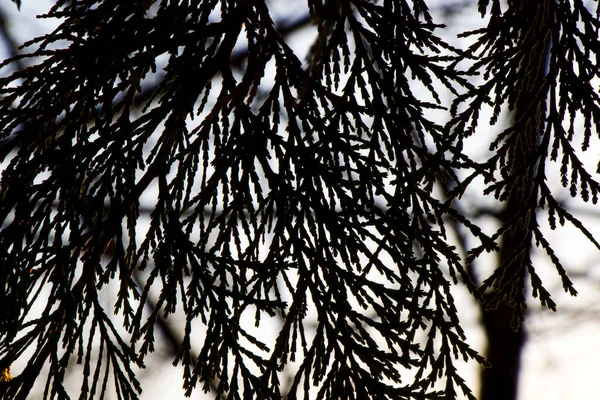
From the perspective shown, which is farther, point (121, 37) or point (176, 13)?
point (176, 13)

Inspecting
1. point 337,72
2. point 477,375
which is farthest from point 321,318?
point 477,375

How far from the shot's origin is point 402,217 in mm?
2094

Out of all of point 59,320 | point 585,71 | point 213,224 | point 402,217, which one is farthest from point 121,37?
point 585,71

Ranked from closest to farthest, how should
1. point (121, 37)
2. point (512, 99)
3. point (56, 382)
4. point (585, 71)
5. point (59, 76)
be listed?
point (56, 382) < point (121, 37) < point (59, 76) < point (585, 71) < point (512, 99)

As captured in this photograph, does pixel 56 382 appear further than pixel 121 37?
No

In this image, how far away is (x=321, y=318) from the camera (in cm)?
201

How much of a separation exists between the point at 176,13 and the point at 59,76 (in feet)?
2.00

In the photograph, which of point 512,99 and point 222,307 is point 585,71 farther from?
point 222,307

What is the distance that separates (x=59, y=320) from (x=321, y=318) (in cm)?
107

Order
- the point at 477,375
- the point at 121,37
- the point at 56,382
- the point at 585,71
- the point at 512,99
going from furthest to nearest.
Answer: the point at 477,375 < the point at 512,99 < the point at 585,71 < the point at 121,37 < the point at 56,382

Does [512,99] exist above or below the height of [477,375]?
below

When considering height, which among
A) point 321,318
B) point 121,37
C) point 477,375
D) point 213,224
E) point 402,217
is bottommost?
point 321,318

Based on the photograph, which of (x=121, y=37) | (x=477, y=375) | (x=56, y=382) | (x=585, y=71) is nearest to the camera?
(x=56, y=382)

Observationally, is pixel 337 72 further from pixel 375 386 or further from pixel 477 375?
pixel 477 375
